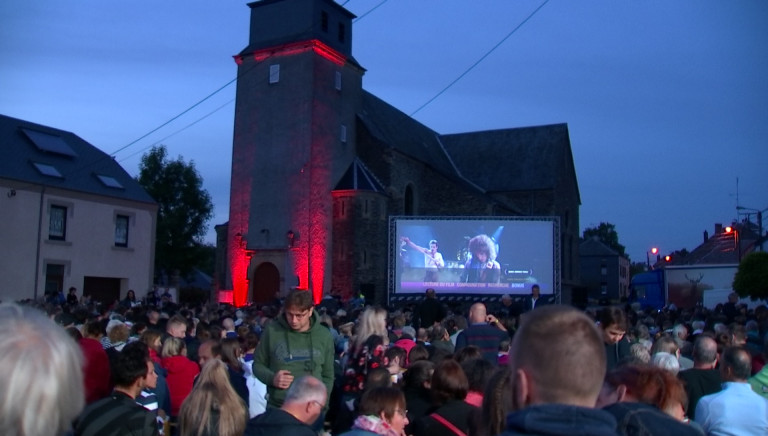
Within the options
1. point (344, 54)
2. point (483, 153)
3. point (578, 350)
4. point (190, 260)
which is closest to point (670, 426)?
point (578, 350)

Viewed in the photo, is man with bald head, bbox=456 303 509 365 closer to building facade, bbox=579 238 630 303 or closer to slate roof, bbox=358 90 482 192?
slate roof, bbox=358 90 482 192

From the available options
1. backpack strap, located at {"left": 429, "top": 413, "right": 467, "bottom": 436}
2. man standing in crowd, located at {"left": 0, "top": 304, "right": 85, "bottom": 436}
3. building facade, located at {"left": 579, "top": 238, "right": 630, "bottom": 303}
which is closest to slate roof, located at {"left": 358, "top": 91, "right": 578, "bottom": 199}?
building facade, located at {"left": 579, "top": 238, "right": 630, "bottom": 303}

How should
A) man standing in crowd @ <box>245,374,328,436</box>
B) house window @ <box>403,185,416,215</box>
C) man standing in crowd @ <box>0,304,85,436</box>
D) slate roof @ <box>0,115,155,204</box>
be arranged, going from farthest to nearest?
house window @ <box>403,185,416,215</box>, slate roof @ <box>0,115,155,204</box>, man standing in crowd @ <box>245,374,328,436</box>, man standing in crowd @ <box>0,304,85,436</box>

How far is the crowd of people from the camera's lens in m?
2.11

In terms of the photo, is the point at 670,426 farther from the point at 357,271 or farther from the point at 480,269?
the point at 357,271

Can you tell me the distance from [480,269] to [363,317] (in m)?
20.4

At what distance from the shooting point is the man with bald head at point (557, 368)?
211 centimetres

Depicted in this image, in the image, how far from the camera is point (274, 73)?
112ft

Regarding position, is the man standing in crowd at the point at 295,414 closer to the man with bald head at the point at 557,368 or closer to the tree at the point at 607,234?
the man with bald head at the point at 557,368

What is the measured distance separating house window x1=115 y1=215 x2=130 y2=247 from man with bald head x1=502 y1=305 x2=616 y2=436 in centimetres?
3091

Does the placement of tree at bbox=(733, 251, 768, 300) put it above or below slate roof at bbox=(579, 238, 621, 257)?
below

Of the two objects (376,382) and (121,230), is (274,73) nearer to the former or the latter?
(121,230)

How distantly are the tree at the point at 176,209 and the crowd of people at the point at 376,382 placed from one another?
41.4m

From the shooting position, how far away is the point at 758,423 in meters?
4.79
